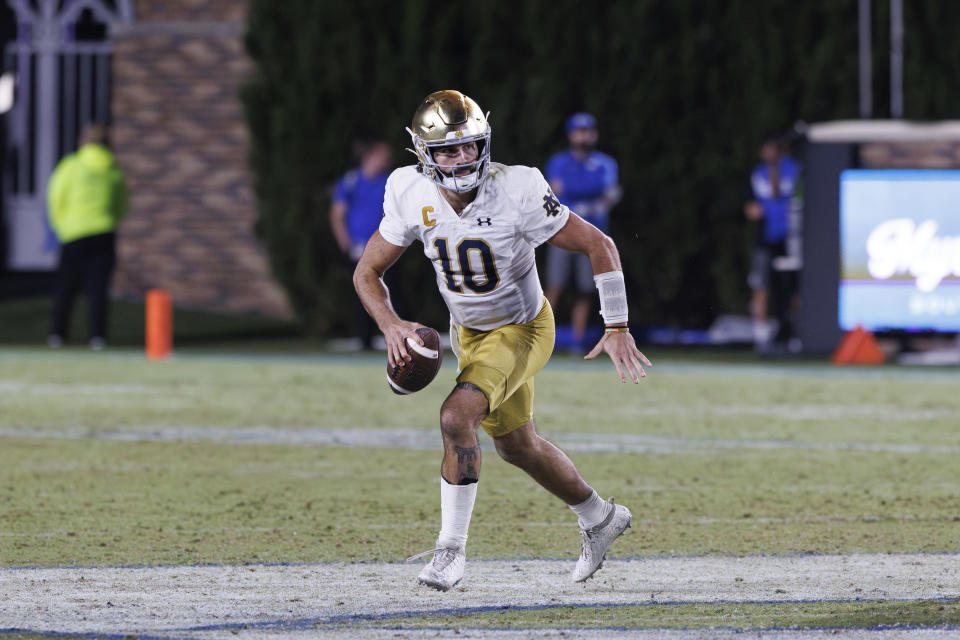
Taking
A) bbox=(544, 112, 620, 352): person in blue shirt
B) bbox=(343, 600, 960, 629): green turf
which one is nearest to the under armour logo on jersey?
bbox=(343, 600, 960, 629): green turf

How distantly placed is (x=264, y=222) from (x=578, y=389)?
695 centimetres

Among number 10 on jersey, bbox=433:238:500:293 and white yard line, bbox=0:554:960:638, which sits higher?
number 10 on jersey, bbox=433:238:500:293

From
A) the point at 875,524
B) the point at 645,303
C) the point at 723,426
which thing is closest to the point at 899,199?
the point at 645,303

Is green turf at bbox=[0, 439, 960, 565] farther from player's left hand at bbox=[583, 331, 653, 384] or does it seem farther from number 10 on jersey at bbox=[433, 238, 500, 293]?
number 10 on jersey at bbox=[433, 238, 500, 293]

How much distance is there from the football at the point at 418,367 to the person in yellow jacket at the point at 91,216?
12.9 meters

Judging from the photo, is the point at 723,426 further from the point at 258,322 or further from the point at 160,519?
the point at 258,322

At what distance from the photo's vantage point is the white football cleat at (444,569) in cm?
675

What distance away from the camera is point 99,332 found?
1977cm

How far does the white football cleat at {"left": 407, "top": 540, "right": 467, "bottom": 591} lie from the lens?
675cm

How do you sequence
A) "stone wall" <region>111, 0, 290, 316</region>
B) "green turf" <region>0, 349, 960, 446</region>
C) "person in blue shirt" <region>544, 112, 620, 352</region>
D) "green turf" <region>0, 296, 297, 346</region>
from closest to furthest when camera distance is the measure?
"green turf" <region>0, 349, 960, 446</region> < "person in blue shirt" <region>544, 112, 620, 352</region> < "green turf" <region>0, 296, 297, 346</region> < "stone wall" <region>111, 0, 290, 316</region>

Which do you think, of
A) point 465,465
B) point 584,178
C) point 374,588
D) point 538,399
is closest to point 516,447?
point 465,465

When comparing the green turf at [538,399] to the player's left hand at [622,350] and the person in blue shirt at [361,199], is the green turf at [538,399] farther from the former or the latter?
the player's left hand at [622,350]

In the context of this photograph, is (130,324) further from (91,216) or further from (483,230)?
(483,230)

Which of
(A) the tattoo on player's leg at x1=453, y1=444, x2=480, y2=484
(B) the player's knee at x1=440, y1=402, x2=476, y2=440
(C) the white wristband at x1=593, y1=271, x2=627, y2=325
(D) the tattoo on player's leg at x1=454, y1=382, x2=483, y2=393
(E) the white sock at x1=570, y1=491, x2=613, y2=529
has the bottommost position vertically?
(E) the white sock at x1=570, y1=491, x2=613, y2=529
